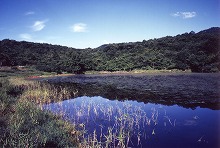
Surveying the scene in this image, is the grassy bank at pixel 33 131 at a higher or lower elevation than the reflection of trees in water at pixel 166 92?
higher

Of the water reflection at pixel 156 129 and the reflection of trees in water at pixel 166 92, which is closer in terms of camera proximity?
the water reflection at pixel 156 129

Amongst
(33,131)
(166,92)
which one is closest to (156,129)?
(33,131)

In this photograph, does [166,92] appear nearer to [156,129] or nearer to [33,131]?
[156,129]

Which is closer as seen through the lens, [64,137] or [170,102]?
[64,137]

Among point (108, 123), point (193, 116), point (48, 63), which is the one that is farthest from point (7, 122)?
point (48, 63)

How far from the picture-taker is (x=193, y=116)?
50.9 feet

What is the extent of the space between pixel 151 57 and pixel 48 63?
40671 mm

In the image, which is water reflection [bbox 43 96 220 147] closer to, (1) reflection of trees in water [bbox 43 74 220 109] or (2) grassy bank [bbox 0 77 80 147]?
(2) grassy bank [bbox 0 77 80 147]

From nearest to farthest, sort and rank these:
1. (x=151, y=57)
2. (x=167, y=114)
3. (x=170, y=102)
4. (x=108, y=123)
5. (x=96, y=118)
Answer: (x=108, y=123) < (x=96, y=118) < (x=167, y=114) < (x=170, y=102) < (x=151, y=57)

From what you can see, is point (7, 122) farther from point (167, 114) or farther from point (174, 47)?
point (174, 47)

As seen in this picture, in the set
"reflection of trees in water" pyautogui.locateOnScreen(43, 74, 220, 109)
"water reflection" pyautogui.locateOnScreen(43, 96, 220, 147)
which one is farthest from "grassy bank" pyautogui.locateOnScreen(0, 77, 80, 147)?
"reflection of trees in water" pyautogui.locateOnScreen(43, 74, 220, 109)

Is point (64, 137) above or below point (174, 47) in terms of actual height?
below

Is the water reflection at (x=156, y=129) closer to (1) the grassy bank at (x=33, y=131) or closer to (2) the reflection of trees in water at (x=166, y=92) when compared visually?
(1) the grassy bank at (x=33, y=131)

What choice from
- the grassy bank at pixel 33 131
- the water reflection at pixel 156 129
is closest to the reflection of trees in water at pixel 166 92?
the water reflection at pixel 156 129
